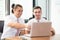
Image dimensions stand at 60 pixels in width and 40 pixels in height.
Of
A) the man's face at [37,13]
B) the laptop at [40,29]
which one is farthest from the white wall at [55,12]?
the laptop at [40,29]

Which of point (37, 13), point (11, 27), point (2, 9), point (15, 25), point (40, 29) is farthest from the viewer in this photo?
point (2, 9)

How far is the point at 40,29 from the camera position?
2207 mm

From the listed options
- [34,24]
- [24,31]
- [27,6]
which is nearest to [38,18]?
[24,31]

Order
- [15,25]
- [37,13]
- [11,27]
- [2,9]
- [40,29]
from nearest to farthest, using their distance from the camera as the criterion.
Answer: [40,29] < [15,25] < [11,27] < [37,13] < [2,9]

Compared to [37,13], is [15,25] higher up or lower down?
lower down

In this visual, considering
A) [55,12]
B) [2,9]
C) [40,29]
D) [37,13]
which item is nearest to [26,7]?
[2,9]

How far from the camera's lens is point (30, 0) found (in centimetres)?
492

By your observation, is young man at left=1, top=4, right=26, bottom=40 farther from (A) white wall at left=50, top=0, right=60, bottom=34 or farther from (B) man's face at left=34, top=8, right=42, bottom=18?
(A) white wall at left=50, top=0, right=60, bottom=34

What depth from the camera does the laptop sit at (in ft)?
7.12

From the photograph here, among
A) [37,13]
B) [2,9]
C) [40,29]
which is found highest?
[2,9]

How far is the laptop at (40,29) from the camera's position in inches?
85.4

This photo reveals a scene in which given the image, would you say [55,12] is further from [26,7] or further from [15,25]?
[15,25]

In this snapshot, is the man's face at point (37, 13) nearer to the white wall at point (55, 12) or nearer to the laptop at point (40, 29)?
the laptop at point (40, 29)

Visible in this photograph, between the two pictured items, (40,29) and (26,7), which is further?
(26,7)
